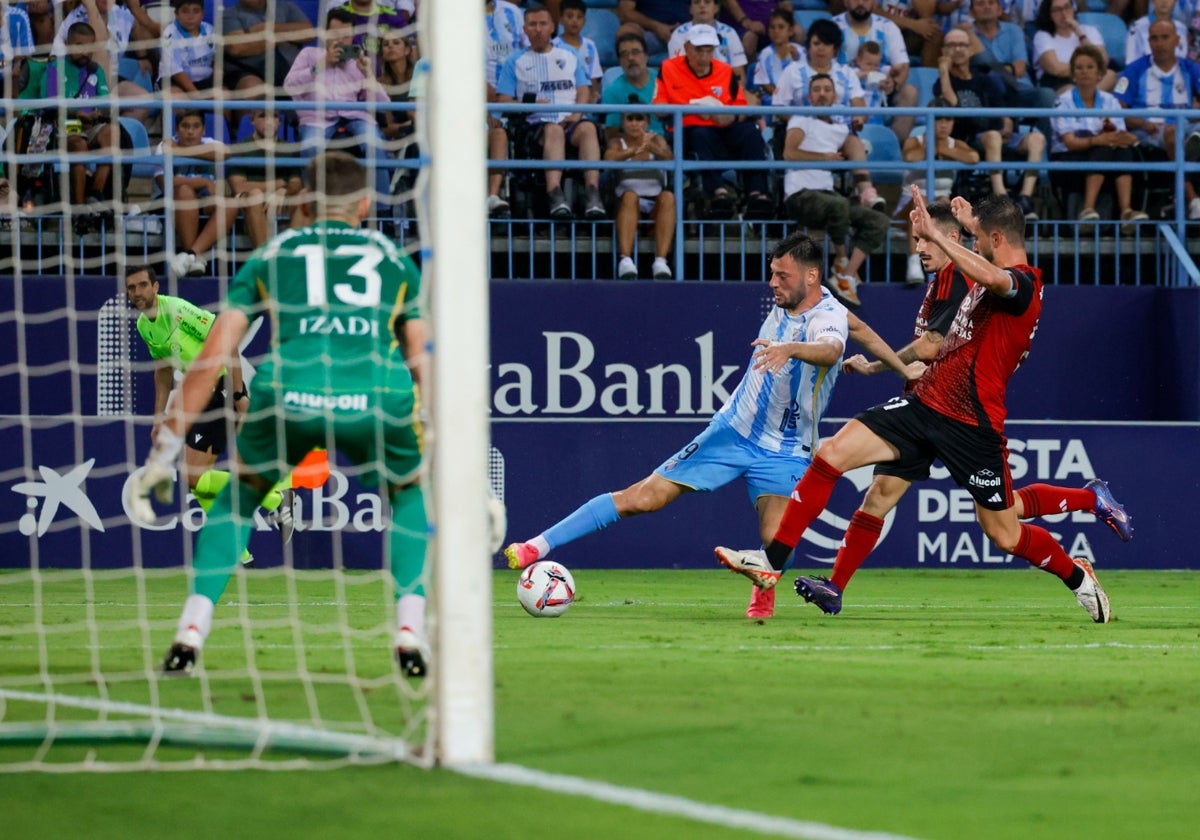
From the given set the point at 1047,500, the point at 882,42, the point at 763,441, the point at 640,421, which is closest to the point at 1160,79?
the point at 882,42

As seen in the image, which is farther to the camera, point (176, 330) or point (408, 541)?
point (176, 330)

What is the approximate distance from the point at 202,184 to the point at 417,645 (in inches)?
315

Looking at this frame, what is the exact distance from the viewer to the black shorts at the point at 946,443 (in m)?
9.25

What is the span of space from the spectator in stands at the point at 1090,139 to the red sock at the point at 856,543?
6674 millimetres

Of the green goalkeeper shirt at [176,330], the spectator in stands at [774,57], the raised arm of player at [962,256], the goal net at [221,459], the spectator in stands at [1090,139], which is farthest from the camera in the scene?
the spectator in stands at [774,57]

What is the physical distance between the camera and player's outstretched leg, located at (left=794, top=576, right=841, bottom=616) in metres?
9.16

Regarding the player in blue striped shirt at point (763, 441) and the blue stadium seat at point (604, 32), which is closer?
the player in blue striped shirt at point (763, 441)

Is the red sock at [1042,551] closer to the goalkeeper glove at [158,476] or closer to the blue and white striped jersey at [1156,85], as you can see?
the goalkeeper glove at [158,476]

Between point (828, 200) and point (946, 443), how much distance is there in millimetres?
5658

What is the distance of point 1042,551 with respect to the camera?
377 inches

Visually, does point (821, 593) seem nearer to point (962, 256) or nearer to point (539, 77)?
point (962, 256)

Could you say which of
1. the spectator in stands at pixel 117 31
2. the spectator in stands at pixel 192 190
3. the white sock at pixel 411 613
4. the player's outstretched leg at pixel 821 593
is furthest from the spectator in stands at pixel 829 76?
the white sock at pixel 411 613

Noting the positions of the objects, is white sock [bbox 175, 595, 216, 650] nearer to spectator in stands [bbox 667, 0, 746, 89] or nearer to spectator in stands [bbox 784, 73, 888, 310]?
spectator in stands [bbox 784, 73, 888, 310]

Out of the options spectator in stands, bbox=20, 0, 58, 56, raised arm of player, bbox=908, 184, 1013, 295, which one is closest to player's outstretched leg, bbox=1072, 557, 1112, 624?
raised arm of player, bbox=908, 184, 1013, 295
